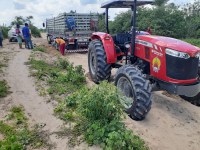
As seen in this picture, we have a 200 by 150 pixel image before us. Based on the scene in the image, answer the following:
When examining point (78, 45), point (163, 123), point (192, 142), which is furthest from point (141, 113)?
point (78, 45)

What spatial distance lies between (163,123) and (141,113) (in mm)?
664

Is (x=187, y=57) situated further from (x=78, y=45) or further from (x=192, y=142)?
(x=78, y=45)

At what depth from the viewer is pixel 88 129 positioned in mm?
3908

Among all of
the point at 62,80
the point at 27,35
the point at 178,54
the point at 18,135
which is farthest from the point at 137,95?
the point at 27,35

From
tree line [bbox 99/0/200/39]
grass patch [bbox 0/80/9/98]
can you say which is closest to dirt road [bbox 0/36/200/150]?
grass patch [bbox 0/80/9/98]

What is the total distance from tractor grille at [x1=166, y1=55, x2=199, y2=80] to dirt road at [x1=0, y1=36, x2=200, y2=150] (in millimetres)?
992

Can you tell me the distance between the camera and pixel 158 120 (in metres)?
4.98

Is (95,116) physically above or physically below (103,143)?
above

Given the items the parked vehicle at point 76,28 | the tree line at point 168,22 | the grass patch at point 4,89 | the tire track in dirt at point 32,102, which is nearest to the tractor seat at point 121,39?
the tire track in dirt at point 32,102

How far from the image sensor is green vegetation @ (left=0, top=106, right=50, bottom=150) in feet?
12.0

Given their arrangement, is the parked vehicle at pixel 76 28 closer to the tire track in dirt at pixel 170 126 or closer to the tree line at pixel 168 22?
the tree line at pixel 168 22

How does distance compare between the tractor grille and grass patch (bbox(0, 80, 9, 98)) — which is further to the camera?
grass patch (bbox(0, 80, 9, 98))

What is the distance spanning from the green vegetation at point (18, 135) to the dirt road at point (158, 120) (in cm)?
20

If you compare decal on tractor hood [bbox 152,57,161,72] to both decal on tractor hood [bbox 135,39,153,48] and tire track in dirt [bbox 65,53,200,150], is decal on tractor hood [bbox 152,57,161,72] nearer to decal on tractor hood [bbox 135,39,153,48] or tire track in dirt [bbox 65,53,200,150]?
decal on tractor hood [bbox 135,39,153,48]
